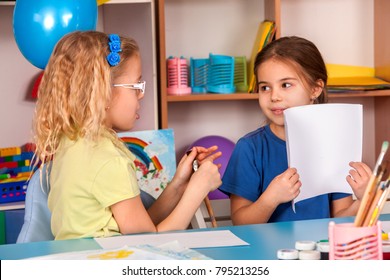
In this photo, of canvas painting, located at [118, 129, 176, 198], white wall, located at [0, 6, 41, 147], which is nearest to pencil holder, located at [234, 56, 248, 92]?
canvas painting, located at [118, 129, 176, 198]

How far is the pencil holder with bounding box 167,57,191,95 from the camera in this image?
2.91m

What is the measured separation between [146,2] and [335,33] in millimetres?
964

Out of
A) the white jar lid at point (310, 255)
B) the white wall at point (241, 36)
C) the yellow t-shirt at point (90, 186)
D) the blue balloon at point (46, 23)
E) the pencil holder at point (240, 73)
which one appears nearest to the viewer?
the white jar lid at point (310, 255)

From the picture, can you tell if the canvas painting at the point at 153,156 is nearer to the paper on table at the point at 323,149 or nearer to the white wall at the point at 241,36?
the white wall at the point at 241,36

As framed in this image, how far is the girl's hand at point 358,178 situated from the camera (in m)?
1.60

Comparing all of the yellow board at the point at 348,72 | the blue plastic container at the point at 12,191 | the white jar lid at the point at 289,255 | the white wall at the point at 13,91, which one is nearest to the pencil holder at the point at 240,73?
the yellow board at the point at 348,72

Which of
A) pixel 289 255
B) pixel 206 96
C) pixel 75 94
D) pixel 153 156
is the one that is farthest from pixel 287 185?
pixel 206 96

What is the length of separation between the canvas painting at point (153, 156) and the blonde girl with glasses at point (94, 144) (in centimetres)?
86

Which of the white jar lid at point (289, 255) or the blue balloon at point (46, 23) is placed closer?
the white jar lid at point (289, 255)

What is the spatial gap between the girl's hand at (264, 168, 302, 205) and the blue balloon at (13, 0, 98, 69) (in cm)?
82

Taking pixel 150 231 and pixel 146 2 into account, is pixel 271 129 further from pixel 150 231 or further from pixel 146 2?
pixel 146 2

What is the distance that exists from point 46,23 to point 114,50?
0.59m

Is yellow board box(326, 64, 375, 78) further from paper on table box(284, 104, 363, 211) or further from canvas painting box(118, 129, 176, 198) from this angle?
paper on table box(284, 104, 363, 211)
